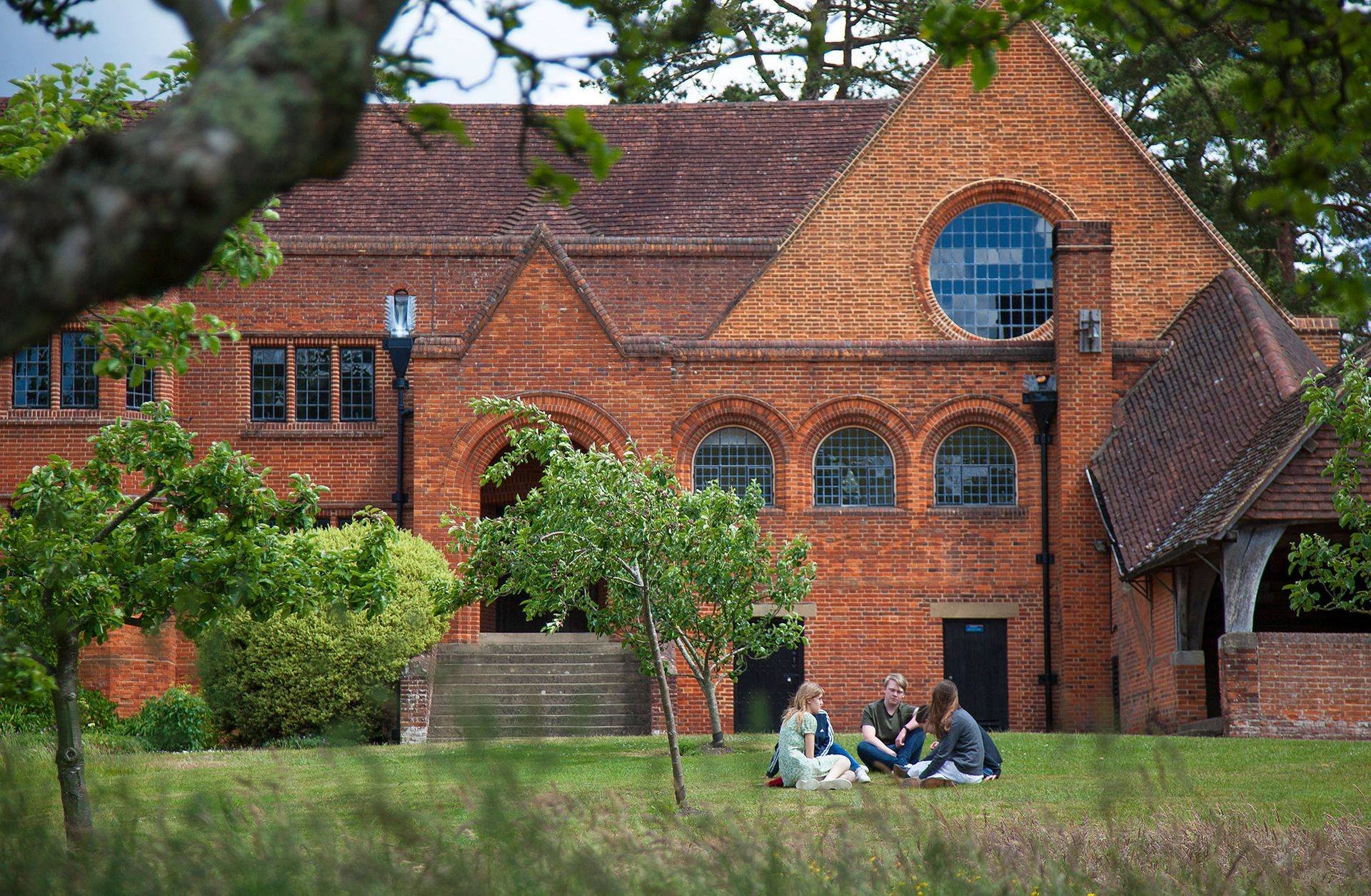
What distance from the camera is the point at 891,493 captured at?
85.4 feet

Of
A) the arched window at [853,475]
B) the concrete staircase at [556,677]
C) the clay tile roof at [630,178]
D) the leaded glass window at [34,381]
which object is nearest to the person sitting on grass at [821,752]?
the concrete staircase at [556,677]

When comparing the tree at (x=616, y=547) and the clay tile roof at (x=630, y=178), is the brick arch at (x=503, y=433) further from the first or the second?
the tree at (x=616, y=547)

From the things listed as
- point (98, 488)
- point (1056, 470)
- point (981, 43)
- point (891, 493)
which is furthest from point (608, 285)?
point (981, 43)

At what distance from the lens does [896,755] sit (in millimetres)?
15773

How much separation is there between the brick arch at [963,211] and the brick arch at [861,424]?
2.25 m

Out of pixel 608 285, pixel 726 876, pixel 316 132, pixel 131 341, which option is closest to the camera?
pixel 316 132

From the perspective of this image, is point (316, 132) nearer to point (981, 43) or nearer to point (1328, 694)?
point (981, 43)

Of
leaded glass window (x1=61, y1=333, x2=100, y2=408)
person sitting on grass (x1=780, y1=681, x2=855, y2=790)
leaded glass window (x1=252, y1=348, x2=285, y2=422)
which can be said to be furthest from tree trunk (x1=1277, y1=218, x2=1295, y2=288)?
person sitting on grass (x1=780, y1=681, x2=855, y2=790)

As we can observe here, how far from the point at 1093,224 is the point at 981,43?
69.2ft

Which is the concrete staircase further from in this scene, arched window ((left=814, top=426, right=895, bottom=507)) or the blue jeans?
the blue jeans

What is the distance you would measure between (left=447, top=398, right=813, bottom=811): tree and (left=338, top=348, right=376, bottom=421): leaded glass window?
1026cm

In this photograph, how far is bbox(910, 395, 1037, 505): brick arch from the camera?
25.9 metres

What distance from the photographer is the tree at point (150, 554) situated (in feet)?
32.5

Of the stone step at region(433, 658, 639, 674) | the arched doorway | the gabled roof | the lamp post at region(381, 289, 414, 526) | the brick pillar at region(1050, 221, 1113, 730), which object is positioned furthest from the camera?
the arched doorway
